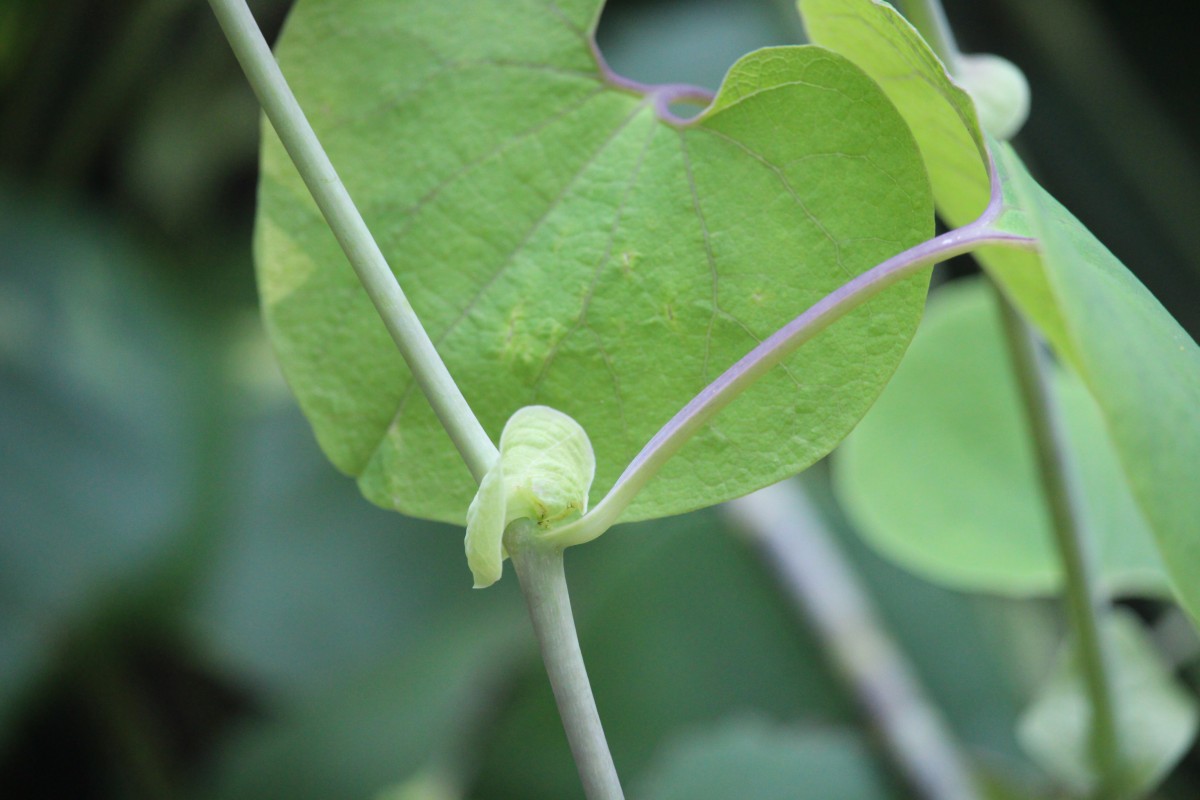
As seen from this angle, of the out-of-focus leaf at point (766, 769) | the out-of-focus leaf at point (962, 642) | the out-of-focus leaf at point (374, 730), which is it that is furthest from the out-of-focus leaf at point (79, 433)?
the out-of-focus leaf at point (962, 642)

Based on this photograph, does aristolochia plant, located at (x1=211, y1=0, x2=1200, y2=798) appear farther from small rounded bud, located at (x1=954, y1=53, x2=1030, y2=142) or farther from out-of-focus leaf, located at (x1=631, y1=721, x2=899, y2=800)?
out-of-focus leaf, located at (x1=631, y1=721, x2=899, y2=800)

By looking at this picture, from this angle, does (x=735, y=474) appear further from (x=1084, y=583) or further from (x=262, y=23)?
(x=262, y=23)

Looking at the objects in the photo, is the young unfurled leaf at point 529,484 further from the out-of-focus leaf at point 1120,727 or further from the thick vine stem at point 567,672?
the out-of-focus leaf at point 1120,727

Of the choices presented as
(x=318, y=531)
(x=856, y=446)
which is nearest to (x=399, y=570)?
(x=318, y=531)

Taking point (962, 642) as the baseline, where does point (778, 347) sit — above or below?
above

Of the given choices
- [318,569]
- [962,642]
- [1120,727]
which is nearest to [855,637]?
[962,642]

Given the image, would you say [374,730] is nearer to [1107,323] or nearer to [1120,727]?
[1120,727]
